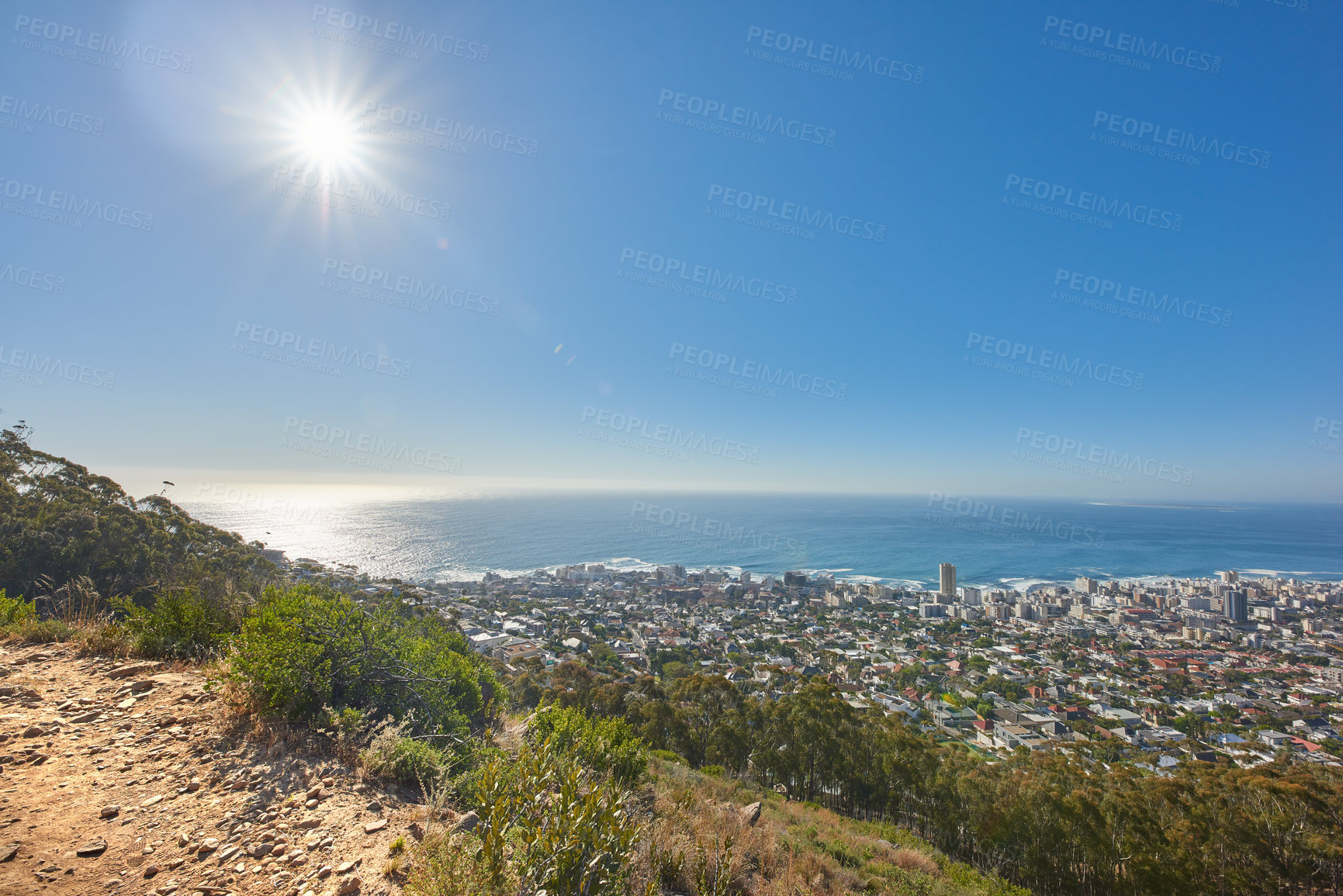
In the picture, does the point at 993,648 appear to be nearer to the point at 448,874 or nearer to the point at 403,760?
the point at 403,760

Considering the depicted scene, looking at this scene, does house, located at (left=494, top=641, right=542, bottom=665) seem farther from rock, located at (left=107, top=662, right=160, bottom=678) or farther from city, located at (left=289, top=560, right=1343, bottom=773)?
rock, located at (left=107, top=662, right=160, bottom=678)

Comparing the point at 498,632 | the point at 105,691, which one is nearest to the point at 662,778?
the point at 105,691

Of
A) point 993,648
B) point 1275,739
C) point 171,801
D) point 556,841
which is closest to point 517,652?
point 171,801

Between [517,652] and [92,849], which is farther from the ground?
[92,849]

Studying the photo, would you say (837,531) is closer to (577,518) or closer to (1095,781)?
(577,518)

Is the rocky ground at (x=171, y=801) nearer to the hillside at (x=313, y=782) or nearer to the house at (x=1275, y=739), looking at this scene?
the hillside at (x=313, y=782)

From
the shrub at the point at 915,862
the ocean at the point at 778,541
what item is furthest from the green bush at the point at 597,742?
the ocean at the point at 778,541

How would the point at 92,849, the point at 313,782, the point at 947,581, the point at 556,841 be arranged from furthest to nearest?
1. the point at 947,581
2. the point at 313,782
3. the point at 92,849
4. the point at 556,841

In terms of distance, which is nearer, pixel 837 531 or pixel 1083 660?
pixel 1083 660
